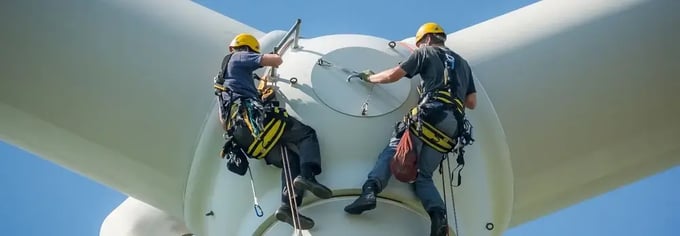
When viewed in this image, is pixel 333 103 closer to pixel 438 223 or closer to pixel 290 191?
pixel 290 191

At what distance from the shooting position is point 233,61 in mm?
11195

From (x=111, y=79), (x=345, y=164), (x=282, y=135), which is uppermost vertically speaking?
(x=111, y=79)

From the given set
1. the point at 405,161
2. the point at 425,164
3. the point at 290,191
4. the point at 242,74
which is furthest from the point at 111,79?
the point at 425,164

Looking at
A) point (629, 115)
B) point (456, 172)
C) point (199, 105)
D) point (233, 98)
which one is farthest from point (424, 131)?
point (629, 115)

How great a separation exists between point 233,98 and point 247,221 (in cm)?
124

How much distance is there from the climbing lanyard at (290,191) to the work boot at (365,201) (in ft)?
1.56

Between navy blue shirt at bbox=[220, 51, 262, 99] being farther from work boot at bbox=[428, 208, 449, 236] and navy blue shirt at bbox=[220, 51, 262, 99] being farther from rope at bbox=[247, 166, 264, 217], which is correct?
work boot at bbox=[428, 208, 449, 236]

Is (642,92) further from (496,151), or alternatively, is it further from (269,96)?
(269,96)

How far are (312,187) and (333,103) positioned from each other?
3.84 feet

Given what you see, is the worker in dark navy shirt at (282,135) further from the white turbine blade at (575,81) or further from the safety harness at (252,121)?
the white turbine blade at (575,81)

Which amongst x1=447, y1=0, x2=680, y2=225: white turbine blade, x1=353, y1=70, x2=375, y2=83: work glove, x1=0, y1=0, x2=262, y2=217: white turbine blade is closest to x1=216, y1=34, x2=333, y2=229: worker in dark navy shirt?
x1=353, y1=70, x2=375, y2=83: work glove

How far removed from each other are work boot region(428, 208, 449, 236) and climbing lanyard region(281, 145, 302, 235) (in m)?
1.22

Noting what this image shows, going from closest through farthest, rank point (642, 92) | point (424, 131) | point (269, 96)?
point (424, 131) → point (269, 96) → point (642, 92)

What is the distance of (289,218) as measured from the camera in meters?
10.6
